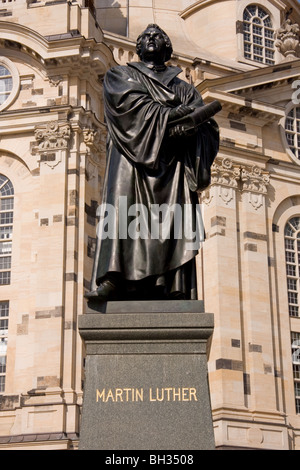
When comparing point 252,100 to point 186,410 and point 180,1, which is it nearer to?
point 180,1

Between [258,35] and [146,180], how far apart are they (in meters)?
32.1

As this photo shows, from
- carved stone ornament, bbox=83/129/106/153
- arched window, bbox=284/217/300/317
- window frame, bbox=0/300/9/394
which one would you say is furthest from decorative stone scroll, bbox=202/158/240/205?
window frame, bbox=0/300/9/394

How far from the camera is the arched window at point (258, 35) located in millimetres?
38656

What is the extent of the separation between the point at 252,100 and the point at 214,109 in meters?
24.3

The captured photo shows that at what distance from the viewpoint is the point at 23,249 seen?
95.1 feet

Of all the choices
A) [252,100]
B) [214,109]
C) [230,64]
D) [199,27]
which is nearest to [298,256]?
[252,100]

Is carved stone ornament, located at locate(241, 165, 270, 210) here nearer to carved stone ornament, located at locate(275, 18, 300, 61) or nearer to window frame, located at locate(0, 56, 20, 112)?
carved stone ornament, located at locate(275, 18, 300, 61)

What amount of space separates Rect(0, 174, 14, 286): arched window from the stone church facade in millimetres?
39

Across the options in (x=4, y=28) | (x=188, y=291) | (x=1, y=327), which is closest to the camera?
(x=188, y=291)

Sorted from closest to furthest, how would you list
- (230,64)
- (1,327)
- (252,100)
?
(1,327) < (252,100) < (230,64)

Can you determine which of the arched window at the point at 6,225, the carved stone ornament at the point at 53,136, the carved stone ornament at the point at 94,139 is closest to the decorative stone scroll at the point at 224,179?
the carved stone ornament at the point at 94,139

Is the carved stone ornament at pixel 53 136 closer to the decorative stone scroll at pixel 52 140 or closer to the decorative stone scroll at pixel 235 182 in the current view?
the decorative stone scroll at pixel 52 140

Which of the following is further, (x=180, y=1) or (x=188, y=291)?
(x=180, y=1)

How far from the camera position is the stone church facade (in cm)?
2695
